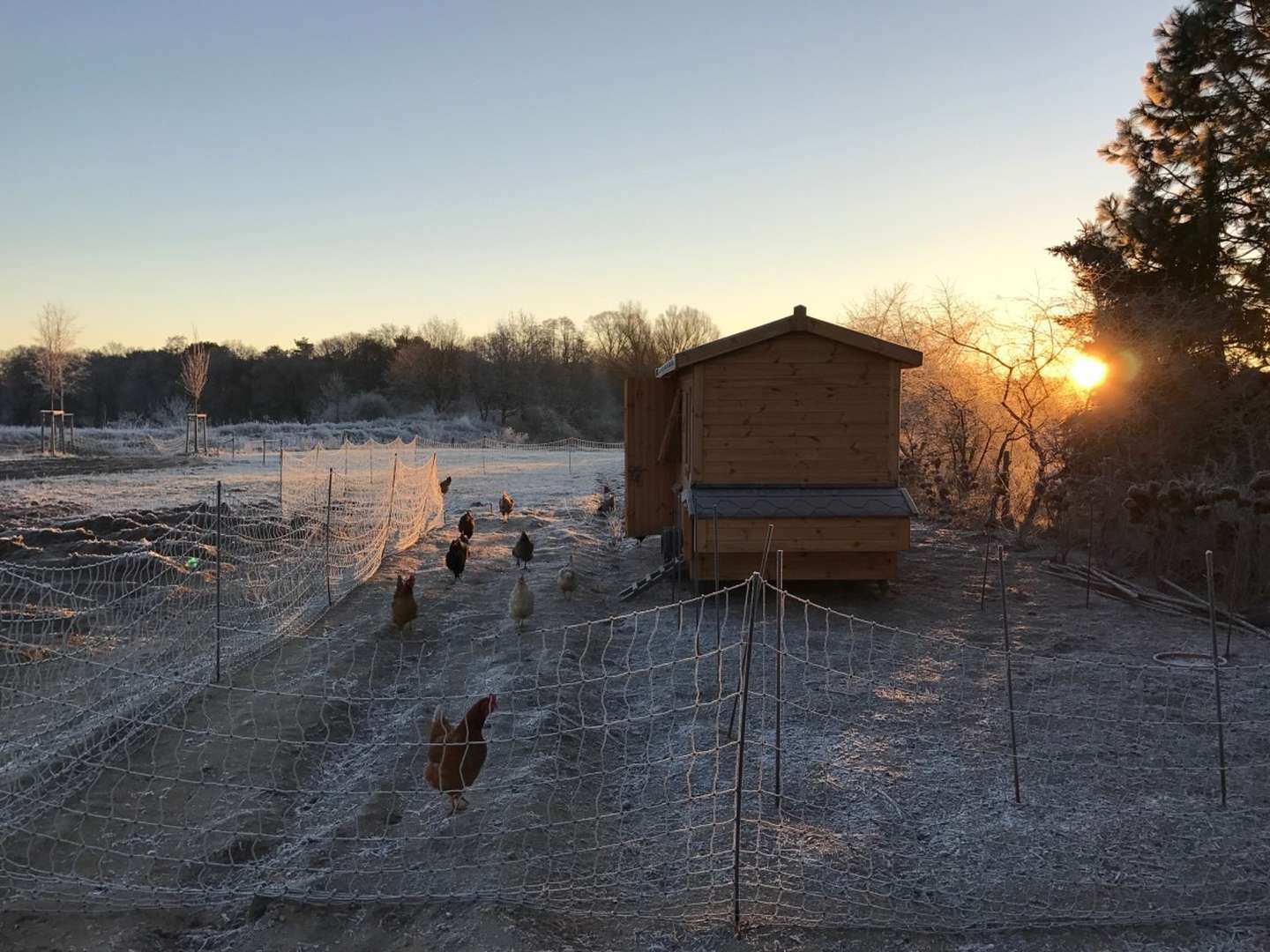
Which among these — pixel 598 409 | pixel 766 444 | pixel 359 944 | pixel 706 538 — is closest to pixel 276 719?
pixel 359 944

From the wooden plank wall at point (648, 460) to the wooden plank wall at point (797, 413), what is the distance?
2.09 meters

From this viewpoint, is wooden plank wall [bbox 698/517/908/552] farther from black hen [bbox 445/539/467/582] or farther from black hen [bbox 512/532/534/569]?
black hen [bbox 445/539/467/582]

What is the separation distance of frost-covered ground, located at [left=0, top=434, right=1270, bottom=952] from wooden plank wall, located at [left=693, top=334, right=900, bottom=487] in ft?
4.87

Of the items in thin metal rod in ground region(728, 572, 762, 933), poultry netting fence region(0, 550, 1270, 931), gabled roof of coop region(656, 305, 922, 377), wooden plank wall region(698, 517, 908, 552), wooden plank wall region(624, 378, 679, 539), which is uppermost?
gabled roof of coop region(656, 305, 922, 377)

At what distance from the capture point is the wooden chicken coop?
→ 822 cm

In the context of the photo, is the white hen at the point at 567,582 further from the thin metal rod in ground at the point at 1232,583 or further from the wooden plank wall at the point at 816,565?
the thin metal rod in ground at the point at 1232,583

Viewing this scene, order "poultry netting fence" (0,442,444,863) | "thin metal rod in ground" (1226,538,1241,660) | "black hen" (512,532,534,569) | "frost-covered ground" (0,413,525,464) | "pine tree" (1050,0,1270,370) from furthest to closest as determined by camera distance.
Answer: "frost-covered ground" (0,413,525,464), "pine tree" (1050,0,1270,370), "black hen" (512,532,534,569), "thin metal rod in ground" (1226,538,1241,660), "poultry netting fence" (0,442,444,863)

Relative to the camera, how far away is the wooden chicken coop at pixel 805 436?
8219mm

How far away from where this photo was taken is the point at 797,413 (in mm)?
8398

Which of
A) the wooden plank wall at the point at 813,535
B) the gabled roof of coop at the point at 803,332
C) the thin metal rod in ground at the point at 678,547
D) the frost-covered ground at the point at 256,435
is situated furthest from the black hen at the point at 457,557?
the frost-covered ground at the point at 256,435

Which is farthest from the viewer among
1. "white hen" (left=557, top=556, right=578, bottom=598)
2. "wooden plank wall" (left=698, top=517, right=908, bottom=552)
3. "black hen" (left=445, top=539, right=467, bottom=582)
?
"black hen" (left=445, top=539, right=467, bottom=582)

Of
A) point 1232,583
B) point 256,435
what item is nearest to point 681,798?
point 1232,583

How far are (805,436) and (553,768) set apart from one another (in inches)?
192

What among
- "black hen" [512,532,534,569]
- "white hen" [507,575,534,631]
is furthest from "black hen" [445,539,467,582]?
"white hen" [507,575,534,631]
